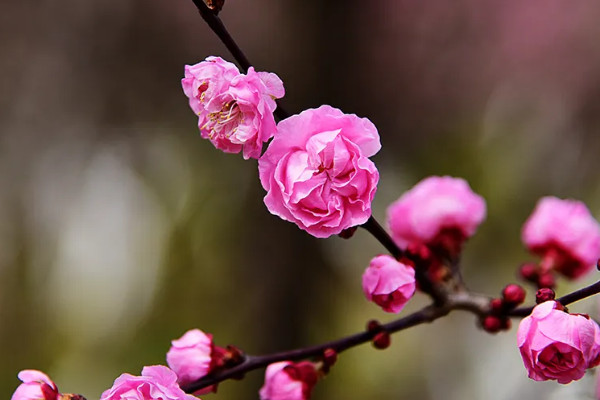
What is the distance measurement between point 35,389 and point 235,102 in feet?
0.92

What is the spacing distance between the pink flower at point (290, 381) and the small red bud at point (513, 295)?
0.18 metres

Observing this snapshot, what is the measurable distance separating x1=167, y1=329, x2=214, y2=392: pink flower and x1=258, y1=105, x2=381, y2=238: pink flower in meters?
0.16

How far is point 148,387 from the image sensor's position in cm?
49

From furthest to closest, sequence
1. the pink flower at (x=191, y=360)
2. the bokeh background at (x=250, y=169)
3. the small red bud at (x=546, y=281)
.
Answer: the bokeh background at (x=250, y=169) → the small red bud at (x=546, y=281) → the pink flower at (x=191, y=360)

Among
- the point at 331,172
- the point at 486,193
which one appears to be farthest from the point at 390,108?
the point at 331,172

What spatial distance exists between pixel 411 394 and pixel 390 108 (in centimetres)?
102

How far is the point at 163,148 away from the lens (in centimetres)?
246

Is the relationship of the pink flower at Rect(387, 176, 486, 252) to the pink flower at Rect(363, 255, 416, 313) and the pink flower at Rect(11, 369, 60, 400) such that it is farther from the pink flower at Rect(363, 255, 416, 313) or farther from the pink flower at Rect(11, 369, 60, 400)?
the pink flower at Rect(11, 369, 60, 400)

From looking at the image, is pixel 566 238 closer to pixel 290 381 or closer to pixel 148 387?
pixel 290 381

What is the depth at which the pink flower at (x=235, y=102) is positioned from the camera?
482mm

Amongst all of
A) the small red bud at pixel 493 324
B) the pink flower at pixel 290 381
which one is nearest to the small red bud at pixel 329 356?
the pink flower at pixel 290 381

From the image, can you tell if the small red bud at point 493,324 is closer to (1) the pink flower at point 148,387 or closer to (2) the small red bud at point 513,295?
(2) the small red bud at point 513,295

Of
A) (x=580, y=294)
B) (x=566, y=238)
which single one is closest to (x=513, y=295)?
(x=580, y=294)

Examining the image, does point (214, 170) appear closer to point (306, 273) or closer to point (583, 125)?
point (306, 273)
